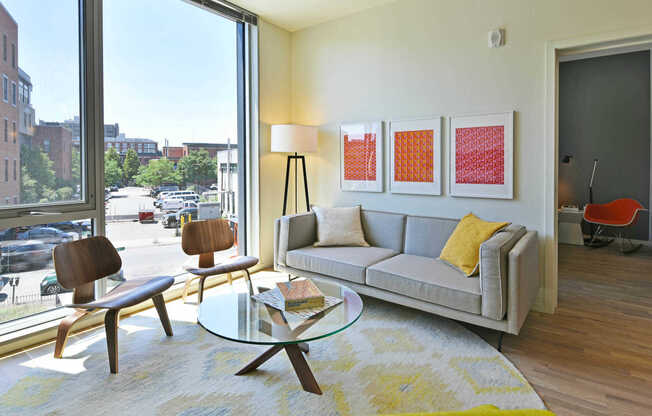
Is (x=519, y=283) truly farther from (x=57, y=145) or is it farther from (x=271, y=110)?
(x=57, y=145)

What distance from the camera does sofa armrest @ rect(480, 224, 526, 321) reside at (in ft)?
7.81

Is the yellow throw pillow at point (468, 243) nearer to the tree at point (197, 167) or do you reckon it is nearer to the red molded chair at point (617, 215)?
the tree at point (197, 167)

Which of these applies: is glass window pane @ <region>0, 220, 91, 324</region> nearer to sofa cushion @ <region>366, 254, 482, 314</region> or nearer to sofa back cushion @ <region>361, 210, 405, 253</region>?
sofa cushion @ <region>366, 254, 482, 314</region>

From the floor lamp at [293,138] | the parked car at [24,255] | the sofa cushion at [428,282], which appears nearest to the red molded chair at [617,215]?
the sofa cushion at [428,282]

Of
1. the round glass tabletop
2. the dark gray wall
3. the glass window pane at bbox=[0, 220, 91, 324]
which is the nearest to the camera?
the round glass tabletop

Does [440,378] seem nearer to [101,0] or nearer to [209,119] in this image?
[209,119]

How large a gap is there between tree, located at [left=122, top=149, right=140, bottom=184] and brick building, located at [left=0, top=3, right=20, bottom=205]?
75 centimetres

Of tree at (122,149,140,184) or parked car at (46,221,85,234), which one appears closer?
parked car at (46,221,85,234)

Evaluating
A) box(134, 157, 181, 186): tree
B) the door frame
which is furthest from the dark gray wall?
box(134, 157, 181, 186): tree

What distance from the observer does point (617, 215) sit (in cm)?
551

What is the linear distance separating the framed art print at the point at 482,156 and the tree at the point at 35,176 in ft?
10.6

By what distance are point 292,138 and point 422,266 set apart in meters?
1.92

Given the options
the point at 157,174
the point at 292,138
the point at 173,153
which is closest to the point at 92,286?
the point at 157,174

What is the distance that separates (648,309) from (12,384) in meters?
4.56
